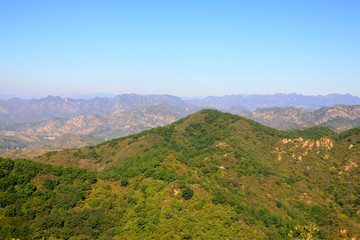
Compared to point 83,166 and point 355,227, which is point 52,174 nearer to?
point 83,166

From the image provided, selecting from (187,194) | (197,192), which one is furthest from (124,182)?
(197,192)

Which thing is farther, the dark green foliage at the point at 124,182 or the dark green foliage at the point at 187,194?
the dark green foliage at the point at 124,182

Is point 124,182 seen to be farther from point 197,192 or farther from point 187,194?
point 197,192

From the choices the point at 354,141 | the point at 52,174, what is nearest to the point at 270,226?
the point at 52,174

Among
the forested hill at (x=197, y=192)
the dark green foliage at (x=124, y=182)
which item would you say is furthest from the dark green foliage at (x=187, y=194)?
the dark green foliage at (x=124, y=182)

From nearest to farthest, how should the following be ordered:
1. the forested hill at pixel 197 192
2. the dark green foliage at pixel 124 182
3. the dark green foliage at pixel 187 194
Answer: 1. the forested hill at pixel 197 192
2. the dark green foliage at pixel 187 194
3. the dark green foliage at pixel 124 182

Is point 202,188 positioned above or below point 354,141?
below

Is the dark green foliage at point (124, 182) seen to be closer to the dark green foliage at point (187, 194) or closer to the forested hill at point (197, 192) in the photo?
the forested hill at point (197, 192)

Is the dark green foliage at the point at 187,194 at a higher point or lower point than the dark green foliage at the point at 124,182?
higher

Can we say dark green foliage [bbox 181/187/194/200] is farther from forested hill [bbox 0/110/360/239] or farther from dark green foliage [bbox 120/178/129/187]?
dark green foliage [bbox 120/178/129/187]
